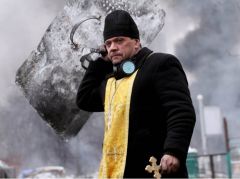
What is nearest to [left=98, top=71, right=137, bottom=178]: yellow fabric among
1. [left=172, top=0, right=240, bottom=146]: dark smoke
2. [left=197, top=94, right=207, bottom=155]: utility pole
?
[left=172, top=0, right=240, bottom=146]: dark smoke

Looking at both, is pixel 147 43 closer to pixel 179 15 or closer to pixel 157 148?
pixel 179 15

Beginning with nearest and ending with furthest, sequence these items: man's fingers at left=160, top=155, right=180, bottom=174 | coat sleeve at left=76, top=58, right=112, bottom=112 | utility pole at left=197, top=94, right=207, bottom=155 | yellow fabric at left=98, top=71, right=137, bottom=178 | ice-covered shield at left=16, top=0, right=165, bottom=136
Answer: man's fingers at left=160, top=155, right=180, bottom=174
yellow fabric at left=98, top=71, right=137, bottom=178
coat sleeve at left=76, top=58, right=112, bottom=112
ice-covered shield at left=16, top=0, right=165, bottom=136
utility pole at left=197, top=94, right=207, bottom=155

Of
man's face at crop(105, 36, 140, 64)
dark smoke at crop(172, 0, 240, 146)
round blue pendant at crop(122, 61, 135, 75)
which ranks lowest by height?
round blue pendant at crop(122, 61, 135, 75)

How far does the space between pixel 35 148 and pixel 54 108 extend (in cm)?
31

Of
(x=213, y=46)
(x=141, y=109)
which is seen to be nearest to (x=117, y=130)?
(x=141, y=109)

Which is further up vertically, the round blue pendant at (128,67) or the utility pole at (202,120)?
the utility pole at (202,120)

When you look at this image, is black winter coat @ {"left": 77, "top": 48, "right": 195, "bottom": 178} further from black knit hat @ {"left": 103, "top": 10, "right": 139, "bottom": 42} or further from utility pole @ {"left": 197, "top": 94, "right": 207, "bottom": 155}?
utility pole @ {"left": 197, "top": 94, "right": 207, "bottom": 155}

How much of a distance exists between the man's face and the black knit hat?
0.02 m

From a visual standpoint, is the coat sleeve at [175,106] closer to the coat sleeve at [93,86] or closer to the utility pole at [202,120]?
the coat sleeve at [93,86]

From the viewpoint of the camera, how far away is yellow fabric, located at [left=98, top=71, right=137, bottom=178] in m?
2.03

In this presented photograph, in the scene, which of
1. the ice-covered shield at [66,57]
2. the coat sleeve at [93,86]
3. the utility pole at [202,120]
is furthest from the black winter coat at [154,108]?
the utility pole at [202,120]

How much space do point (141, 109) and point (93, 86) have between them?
40cm

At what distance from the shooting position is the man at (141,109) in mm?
1909

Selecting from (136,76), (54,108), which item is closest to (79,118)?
(54,108)
